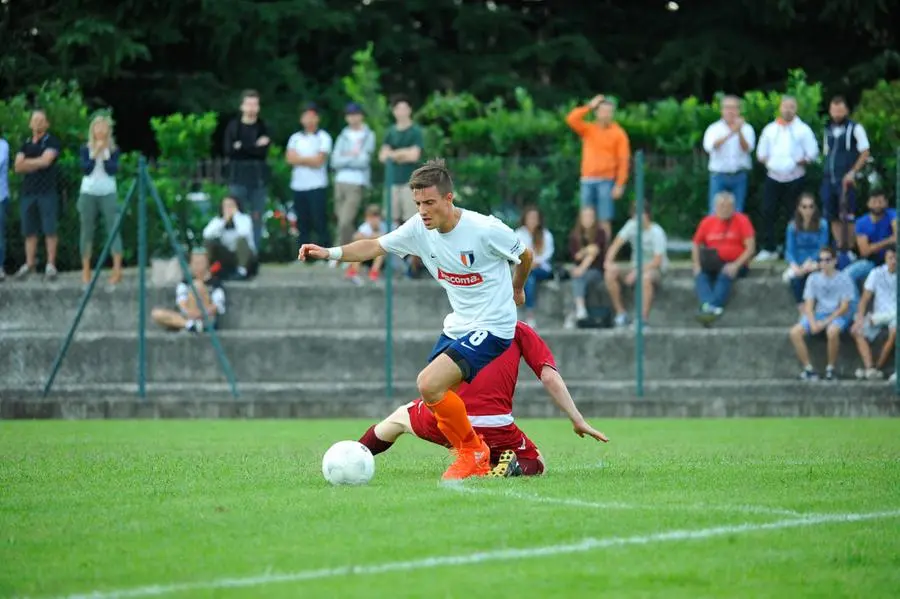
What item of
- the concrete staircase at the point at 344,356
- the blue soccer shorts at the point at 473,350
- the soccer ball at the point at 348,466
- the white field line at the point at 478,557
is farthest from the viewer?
the concrete staircase at the point at 344,356

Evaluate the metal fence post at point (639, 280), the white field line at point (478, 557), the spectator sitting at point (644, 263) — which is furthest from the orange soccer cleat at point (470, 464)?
the spectator sitting at point (644, 263)

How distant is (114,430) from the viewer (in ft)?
52.1

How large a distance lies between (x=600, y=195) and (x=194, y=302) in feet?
16.7

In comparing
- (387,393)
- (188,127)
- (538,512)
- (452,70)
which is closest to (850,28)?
(452,70)

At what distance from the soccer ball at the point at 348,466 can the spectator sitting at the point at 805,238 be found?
1037cm

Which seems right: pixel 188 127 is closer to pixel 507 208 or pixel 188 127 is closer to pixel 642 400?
pixel 507 208

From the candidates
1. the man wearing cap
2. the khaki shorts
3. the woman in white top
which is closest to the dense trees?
the woman in white top

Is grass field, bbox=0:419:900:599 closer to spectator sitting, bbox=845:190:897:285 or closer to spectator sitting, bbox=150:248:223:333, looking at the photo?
spectator sitting, bbox=845:190:897:285

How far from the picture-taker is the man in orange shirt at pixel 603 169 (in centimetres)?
1988

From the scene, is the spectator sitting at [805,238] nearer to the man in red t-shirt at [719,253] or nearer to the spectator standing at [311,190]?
the man in red t-shirt at [719,253]

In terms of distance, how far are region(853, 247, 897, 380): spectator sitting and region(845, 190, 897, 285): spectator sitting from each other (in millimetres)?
176

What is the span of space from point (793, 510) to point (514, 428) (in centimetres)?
242

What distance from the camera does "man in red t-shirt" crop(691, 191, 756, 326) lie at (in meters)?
19.4

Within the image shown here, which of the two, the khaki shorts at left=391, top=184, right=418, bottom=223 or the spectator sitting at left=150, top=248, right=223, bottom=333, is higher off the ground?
the khaki shorts at left=391, top=184, right=418, bottom=223
